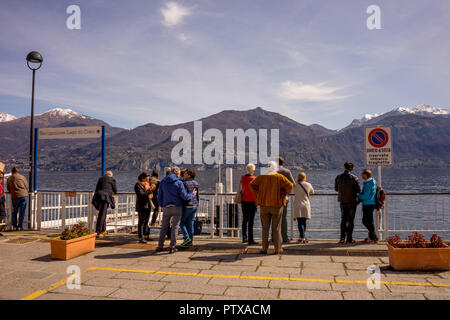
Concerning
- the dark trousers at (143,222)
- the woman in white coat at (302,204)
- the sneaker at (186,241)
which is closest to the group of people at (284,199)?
the woman in white coat at (302,204)

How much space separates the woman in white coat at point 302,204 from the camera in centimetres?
904

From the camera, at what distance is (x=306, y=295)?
15.8ft

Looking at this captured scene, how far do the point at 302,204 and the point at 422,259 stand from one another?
3399 millimetres

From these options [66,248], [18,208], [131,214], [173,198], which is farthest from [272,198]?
[131,214]

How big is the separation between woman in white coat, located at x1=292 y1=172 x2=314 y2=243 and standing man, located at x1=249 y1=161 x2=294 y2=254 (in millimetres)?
1557

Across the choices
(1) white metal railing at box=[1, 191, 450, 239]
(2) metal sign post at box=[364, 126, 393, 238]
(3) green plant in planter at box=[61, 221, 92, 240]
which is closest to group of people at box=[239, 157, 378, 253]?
(1) white metal railing at box=[1, 191, 450, 239]

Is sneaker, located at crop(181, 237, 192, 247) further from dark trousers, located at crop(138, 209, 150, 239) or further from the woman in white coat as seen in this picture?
the woman in white coat

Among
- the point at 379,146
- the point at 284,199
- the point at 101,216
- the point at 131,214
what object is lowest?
the point at 131,214

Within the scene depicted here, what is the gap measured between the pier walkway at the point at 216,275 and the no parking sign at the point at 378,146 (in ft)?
7.71

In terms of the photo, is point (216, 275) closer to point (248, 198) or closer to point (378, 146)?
point (248, 198)

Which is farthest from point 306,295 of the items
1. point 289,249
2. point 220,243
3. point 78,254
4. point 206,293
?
point 78,254

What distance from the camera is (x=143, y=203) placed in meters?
9.10
